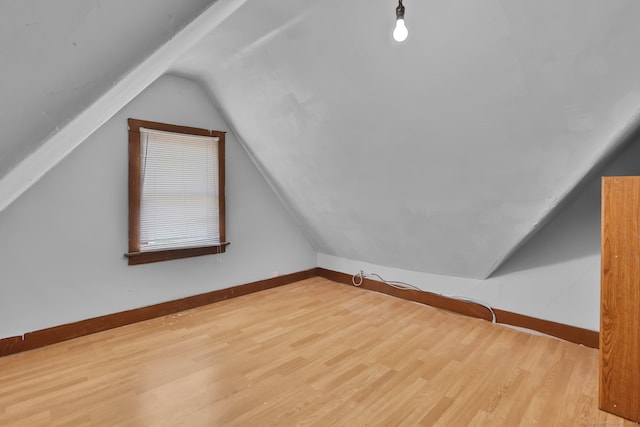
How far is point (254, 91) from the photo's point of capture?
9.72ft

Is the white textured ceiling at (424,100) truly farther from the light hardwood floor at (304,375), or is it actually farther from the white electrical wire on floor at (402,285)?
the light hardwood floor at (304,375)

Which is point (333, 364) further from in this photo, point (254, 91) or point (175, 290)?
point (254, 91)

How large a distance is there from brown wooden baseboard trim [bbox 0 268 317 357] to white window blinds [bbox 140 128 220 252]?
1.92ft

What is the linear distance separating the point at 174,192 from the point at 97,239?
787mm

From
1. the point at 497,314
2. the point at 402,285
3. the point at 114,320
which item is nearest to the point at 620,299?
the point at 497,314

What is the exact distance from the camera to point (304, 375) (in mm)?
2238

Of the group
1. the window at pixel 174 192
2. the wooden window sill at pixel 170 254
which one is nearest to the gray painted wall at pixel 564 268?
the wooden window sill at pixel 170 254

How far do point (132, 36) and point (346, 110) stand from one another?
1.96m

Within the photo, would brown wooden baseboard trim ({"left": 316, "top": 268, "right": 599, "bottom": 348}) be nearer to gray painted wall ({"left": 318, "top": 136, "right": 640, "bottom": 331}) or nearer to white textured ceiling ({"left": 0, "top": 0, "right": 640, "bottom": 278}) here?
gray painted wall ({"left": 318, "top": 136, "right": 640, "bottom": 331})

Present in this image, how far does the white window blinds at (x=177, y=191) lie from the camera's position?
3.20 m

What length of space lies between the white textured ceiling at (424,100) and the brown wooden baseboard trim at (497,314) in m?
0.33

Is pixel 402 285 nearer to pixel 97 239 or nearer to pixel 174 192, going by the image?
pixel 174 192

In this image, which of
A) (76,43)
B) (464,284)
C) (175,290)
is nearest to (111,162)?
(175,290)

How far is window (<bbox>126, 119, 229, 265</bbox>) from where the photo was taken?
3123 mm
